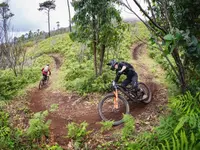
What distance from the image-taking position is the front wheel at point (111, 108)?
7.18m

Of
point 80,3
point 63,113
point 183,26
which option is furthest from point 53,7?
point 183,26

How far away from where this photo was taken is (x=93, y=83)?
38.0 feet

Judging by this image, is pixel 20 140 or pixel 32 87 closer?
pixel 20 140

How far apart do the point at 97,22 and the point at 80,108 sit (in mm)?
4891

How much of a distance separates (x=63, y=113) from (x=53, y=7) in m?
40.7

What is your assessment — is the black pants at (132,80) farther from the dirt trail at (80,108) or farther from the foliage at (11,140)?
the foliage at (11,140)

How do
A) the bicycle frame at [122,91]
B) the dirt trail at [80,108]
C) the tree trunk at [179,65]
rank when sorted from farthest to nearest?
1. the bicycle frame at [122,91]
2. the dirt trail at [80,108]
3. the tree trunk at [179,65]

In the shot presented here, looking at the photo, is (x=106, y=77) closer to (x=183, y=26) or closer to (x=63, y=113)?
(x=63, y=113)

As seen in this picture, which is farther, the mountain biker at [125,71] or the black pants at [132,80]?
the black pants at [132,80]

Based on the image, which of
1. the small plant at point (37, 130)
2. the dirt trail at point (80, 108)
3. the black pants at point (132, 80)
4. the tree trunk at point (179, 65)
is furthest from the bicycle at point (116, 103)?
the tree trunk at point (179, 65)

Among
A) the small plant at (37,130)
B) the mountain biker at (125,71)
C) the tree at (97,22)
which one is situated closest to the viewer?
the small plant at (37,130)

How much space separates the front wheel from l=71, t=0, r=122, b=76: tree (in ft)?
16.9

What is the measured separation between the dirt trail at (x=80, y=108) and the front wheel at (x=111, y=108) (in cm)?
36

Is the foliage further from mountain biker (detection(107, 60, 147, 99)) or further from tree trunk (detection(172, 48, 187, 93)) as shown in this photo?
tree trunk (detection(172, 48, 187, 93))
